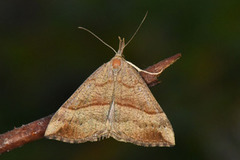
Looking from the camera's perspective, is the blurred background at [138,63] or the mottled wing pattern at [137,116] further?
the blurred background at [138,63]

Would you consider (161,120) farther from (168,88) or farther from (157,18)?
(157,18)

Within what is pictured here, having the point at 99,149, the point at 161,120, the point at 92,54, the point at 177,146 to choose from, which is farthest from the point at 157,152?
the point at 92,54

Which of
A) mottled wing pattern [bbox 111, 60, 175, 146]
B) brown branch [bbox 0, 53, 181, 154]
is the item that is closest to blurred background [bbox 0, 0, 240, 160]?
mottled wing pattern [bbox 111, 60, 175, 146]

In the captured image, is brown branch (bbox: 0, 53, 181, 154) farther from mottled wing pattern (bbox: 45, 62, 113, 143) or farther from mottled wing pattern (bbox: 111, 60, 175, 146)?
mottled wing pattern (bbox: 111, 60, 175, 146)

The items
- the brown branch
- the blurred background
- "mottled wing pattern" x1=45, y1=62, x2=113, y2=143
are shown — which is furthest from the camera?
the blurred background

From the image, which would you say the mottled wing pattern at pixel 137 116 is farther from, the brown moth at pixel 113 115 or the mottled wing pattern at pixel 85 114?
the mottled wing pattern at pixel 85 114

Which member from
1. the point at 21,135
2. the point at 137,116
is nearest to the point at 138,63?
the point at 137,116

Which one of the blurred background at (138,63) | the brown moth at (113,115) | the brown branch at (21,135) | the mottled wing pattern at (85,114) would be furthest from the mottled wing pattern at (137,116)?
the blurred background at (138,63)

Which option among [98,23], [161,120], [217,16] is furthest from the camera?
[98,23]
